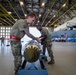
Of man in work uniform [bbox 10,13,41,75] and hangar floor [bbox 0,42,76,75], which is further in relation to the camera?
hangar floor [bbox 0,42,76,75]

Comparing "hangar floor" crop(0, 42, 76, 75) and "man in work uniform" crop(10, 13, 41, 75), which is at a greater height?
"man in work uniform" crop(10, 13, 41, 75)

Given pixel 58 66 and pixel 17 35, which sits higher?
pixel 17 35

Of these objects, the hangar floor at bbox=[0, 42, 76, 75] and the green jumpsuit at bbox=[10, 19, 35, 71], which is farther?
the hangar floor at bbox=[0, 42, 76, 75]

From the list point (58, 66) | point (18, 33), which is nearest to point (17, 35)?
point (18, 33)

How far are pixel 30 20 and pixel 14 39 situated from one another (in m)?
0.54

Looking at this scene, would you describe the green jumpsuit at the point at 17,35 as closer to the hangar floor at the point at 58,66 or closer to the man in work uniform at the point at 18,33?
the man in work uniform at the point at 18,33

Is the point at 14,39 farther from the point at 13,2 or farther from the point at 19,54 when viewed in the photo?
the point at 13,2

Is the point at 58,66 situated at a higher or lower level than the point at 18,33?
lower

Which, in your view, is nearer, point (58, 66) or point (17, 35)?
point (17, 35)

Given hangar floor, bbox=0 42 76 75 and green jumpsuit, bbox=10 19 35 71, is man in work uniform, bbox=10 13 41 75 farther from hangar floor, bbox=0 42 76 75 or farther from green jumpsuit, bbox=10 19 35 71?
hangar floor, bbox=0 42 76 75

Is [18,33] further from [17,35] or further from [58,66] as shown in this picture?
[58,66]

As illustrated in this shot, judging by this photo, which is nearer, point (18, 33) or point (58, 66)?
point (18, 33)

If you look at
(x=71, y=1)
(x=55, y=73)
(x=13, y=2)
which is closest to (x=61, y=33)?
(x=71, y=1)

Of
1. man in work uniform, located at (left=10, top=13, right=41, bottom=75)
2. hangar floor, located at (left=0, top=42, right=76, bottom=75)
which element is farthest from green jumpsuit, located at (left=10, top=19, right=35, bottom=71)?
hangar floor, located at (left=0, top=42, right=76, bottom=75)
